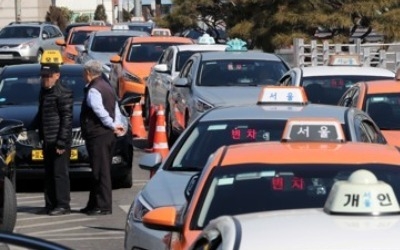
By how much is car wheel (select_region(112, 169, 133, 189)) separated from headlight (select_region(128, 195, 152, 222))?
6172 millimetres

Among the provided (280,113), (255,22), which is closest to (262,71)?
(280,113)

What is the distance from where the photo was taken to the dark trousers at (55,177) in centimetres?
1277

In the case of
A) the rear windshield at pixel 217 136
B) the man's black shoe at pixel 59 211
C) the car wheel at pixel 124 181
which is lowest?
the car wheel at pixel 124 181

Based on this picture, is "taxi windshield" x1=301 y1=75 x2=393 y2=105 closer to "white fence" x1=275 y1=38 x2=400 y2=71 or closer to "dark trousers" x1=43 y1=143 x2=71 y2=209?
"dark trousers" x1=43 y1=143 x2=71 y2=209

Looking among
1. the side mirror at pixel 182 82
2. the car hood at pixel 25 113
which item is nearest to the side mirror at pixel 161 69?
the side mirror at pixel 182 82

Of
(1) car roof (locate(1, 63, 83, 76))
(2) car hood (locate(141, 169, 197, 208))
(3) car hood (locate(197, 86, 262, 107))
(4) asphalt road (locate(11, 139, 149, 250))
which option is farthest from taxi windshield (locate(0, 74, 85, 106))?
(2) car hood (locate(141, 169, 197, 208))

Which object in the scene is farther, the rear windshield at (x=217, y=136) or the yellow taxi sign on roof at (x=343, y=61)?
the yellow taxi sign on roof at (x=343, y=61)

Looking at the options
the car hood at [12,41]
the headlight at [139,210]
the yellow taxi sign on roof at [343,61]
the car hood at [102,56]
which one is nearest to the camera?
the headlight at [139,210]

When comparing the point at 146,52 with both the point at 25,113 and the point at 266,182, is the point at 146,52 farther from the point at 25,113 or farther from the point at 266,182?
the point at 266,182

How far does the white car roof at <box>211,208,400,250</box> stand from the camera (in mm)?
3963

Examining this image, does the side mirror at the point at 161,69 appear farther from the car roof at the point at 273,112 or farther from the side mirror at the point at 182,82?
the car roof at the point at 273,112

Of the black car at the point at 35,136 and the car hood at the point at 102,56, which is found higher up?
the black car at the point at 35,136

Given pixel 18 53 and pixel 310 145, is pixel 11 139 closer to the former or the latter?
pixel 310 145

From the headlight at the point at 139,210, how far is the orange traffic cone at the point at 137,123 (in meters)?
12.3
